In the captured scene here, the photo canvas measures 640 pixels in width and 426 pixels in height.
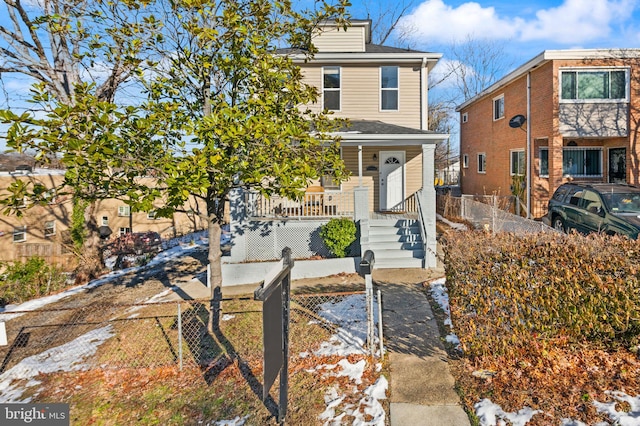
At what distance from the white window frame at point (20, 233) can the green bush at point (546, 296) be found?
663 inches

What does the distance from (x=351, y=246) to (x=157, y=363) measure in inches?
222

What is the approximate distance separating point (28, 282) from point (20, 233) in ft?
17.9

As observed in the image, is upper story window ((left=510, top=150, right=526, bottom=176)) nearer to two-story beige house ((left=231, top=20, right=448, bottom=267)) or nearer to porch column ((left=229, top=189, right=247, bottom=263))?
two-story beige house ((left=231, top=20, right=448, bottom=267))

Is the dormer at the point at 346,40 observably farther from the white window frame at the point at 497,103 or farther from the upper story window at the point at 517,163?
the upper story window at the point at 517,163

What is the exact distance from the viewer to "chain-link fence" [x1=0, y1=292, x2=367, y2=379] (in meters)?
5.15

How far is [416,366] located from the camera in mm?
4465

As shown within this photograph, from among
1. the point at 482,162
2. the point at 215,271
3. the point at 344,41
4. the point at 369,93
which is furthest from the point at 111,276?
the point at 482,162

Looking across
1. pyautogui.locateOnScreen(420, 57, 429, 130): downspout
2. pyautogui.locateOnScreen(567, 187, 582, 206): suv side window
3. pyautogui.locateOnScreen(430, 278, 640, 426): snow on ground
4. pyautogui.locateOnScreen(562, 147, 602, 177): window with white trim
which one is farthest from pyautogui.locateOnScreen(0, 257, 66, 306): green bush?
pyautogui.locateOnScreen(562, 147, 602, 177): window with white trim

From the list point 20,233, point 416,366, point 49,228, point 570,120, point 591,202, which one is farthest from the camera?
point 49,228

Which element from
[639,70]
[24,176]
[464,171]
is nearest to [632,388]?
[639,70]

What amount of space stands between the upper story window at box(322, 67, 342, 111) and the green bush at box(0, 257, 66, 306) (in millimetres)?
10651

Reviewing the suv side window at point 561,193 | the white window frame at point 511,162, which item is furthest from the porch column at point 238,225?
the white window frame at point 511,162

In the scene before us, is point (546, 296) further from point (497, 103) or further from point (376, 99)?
point (497, 103)

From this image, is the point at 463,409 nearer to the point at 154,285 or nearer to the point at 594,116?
the point at 154,285
